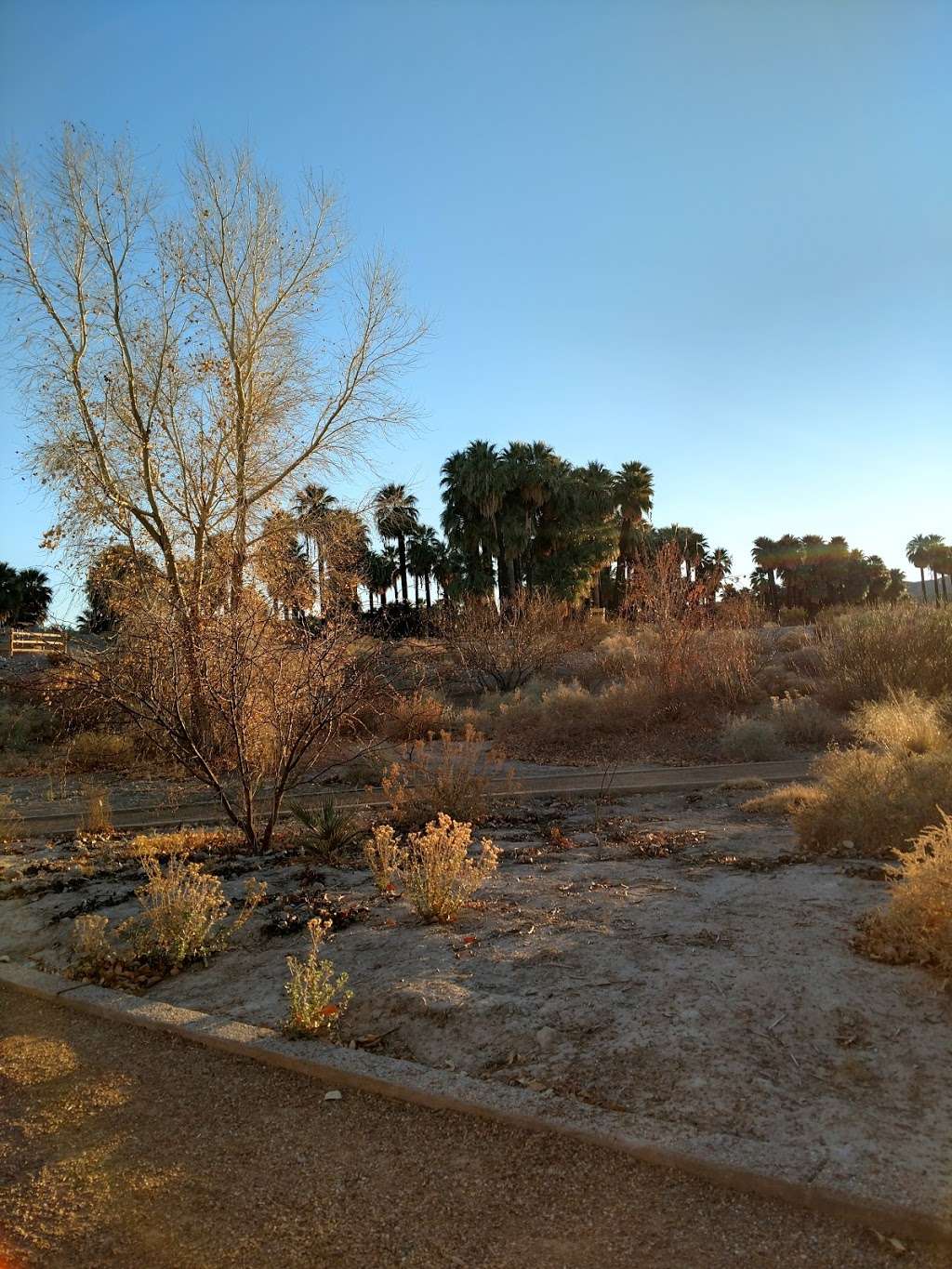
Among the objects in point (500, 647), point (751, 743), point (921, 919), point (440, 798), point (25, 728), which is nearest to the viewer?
point (921, 919)

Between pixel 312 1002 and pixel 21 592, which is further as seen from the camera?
pixel 21 592

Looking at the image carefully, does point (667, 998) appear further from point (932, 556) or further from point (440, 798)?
point (932, 556)

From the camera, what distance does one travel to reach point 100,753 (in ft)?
51.7

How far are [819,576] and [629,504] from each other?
24.7 meters

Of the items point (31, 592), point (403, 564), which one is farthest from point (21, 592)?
point (403, 564)

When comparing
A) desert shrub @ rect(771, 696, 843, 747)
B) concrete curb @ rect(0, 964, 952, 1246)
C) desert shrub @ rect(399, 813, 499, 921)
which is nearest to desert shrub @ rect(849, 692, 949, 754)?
desert shrub @ rect(771, 696, 843, 747)

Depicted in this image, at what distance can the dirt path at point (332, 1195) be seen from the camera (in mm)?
2627

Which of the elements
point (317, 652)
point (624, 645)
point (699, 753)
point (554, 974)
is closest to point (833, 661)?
point (699, 753)

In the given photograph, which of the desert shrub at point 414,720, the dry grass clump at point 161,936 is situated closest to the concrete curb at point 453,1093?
the dry grass clump at point 161,936

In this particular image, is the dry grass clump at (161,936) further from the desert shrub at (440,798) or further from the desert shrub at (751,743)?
the desert shrub at (751,743)

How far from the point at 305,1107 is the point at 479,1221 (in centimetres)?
105

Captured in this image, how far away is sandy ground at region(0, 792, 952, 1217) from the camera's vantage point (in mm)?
3129

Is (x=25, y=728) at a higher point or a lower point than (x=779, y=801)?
higher

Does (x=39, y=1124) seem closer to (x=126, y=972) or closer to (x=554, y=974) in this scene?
(x=126, y=972)
